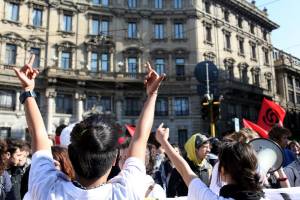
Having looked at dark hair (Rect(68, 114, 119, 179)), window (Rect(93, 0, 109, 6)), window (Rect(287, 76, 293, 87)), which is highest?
window (Rect(93, 0, 109, 6))

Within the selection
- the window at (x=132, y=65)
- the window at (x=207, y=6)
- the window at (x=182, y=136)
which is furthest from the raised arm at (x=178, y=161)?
the window at (x=207, y=6)

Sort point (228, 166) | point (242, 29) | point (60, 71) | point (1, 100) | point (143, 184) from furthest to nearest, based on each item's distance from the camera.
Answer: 1. point (242, 29)
2. point (60, 71)
3. point (1, 100)
4. point (228, 166)
5. point (143, 184)

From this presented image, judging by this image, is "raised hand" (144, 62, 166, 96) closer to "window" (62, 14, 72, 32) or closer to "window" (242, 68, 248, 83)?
"window" (62, 14, 72, 32)

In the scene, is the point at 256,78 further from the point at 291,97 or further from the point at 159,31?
the point at 159,31

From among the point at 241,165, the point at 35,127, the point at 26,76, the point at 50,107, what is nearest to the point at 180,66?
the point at 50,107

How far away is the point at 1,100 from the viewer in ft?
83.7

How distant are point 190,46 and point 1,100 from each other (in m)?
16.3

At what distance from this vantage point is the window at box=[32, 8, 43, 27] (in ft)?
92.9

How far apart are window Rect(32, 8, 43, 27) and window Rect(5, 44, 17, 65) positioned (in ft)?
8.55

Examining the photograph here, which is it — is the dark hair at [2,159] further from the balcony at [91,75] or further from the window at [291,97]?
the window at [291,97]

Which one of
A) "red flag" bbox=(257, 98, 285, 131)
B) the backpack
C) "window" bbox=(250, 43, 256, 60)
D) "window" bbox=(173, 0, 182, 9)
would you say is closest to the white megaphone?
the backpack

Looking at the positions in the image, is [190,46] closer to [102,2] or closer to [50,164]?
[102,2]

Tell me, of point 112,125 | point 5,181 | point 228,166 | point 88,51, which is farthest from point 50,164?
point 88,51

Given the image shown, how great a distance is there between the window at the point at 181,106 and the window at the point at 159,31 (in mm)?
5888
